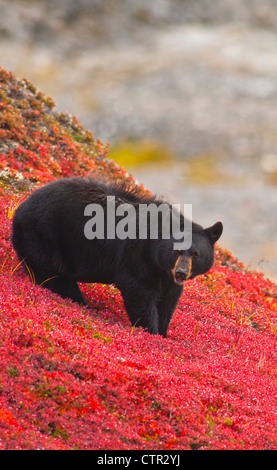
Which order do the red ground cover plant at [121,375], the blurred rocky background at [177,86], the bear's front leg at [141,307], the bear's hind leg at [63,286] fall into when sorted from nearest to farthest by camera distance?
the red ground cover plant at [121,375] < the bear's front leg at [141,307] < the bear's hind leg at [63,286] < the blurred rocky background at [177,86]

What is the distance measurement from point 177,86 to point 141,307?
86275mm

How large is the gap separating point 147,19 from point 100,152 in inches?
3872

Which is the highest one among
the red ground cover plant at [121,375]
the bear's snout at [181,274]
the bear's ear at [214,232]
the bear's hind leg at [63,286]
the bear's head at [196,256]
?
the bear's ear at [214,232]

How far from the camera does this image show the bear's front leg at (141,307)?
38.6 feet

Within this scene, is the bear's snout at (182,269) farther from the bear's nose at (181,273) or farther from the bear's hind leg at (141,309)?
the bear's hind leg at (141,309)

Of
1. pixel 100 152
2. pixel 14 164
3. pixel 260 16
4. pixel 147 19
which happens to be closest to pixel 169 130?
pixel 147 19

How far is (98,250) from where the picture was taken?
12.1 m

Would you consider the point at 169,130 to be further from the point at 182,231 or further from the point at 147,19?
the point at 182,231

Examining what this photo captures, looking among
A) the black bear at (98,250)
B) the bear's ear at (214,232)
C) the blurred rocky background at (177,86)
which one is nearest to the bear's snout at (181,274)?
the black bear at (98,250)

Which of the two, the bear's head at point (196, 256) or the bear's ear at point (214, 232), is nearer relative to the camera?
the bear's head at point (196, 256)

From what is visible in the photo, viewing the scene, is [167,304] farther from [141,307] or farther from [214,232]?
[214,232]

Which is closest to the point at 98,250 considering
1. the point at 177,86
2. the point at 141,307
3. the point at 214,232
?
the point at 141,307

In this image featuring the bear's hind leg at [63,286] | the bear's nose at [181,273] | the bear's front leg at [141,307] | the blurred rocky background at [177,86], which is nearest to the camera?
the bear's nose at [181,273]

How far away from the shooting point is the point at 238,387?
35.6 ft
